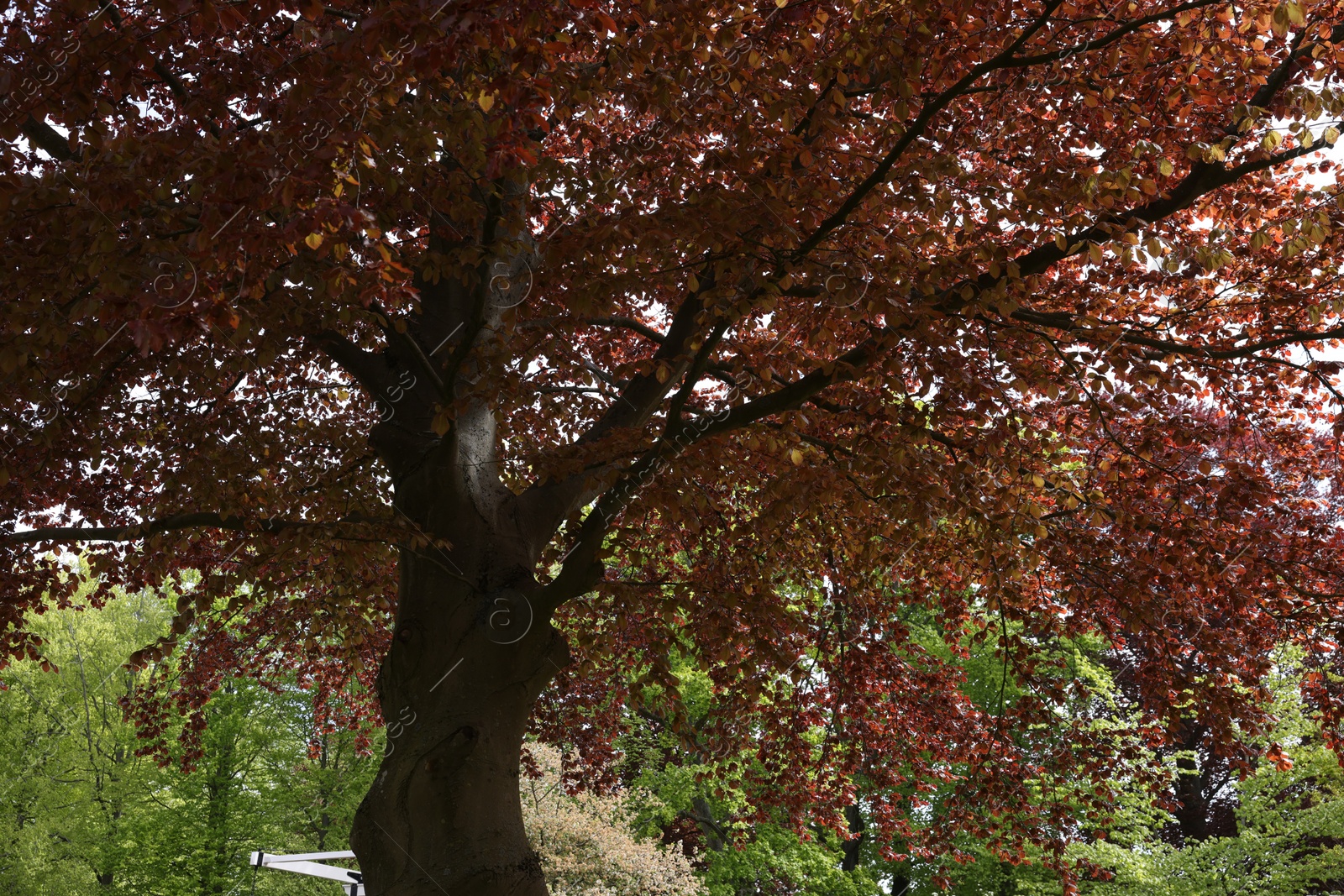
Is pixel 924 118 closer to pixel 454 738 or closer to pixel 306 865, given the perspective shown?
pixel 454 738

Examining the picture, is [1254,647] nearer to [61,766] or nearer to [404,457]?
[404,457]

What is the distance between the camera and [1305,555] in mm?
7387

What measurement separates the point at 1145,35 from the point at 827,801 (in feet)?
25.9

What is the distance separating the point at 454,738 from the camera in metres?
5.25

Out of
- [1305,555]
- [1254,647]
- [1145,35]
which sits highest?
[1145,35]

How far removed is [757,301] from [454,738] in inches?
117

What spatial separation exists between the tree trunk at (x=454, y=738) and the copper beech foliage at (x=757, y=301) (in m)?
0.54

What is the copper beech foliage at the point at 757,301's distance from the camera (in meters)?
4.14

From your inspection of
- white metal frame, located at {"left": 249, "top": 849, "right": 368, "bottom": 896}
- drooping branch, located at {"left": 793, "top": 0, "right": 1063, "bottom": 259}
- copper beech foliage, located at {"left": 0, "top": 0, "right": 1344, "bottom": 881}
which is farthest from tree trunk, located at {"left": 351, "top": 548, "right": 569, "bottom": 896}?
white metal frame, located at {"left": 249, "top": 849, "right": 368, "bottom": 896}

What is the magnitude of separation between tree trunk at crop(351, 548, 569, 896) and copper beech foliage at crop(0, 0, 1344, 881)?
544 millimetres

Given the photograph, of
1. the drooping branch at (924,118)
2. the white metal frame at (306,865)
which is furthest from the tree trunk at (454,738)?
the white metal frame at (306,865)

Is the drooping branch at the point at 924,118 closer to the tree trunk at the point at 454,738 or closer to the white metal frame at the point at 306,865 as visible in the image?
the tree trunk at the point at 454,738

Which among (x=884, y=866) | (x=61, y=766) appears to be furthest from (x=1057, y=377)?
(x=61, y=766)

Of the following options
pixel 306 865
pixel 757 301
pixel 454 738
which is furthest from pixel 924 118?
pixel 306 865
